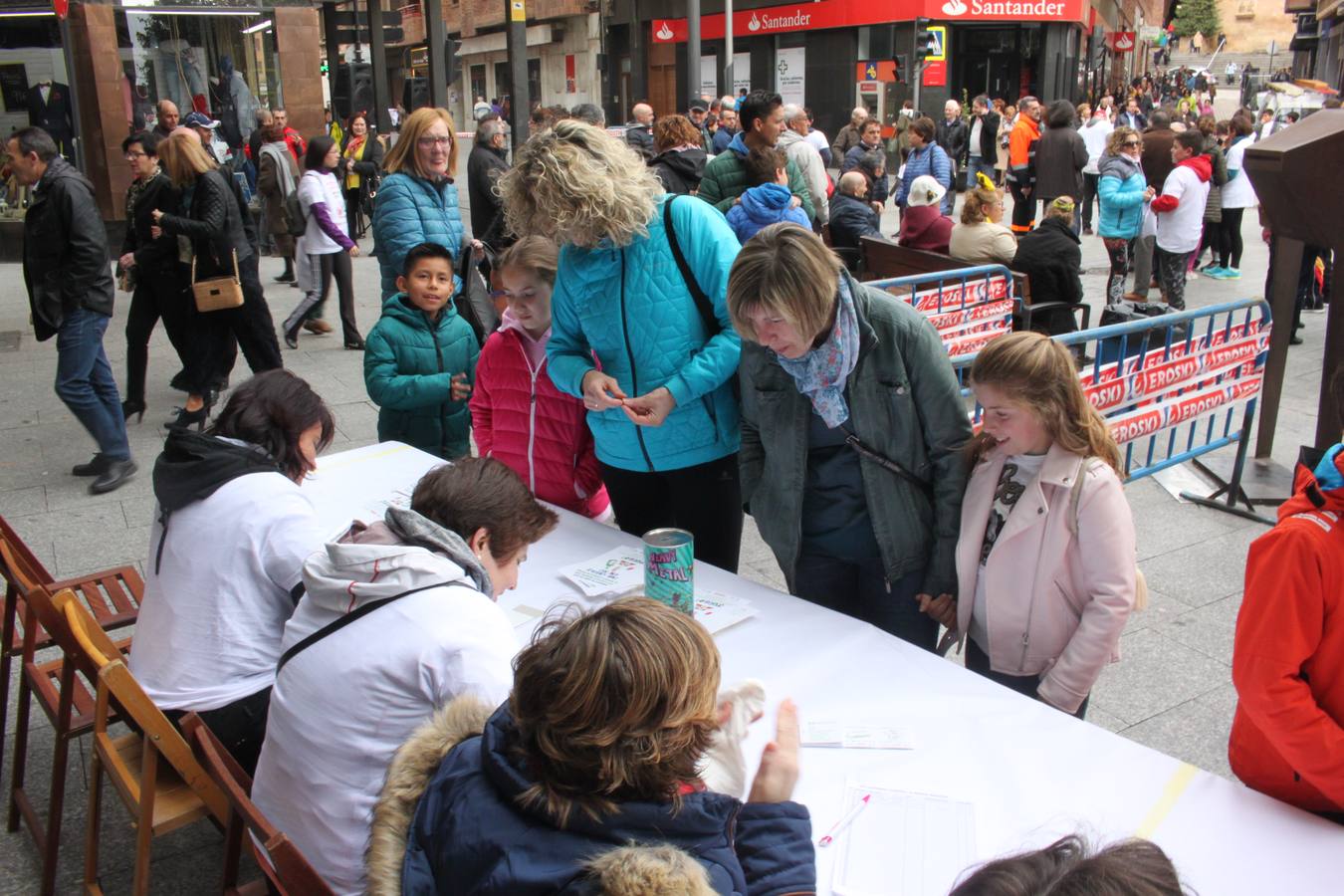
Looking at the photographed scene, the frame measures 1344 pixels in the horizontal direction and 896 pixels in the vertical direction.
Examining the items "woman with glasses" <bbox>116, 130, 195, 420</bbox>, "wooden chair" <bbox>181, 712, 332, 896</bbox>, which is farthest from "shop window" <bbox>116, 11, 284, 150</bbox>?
"wooden chair" <bbox>181, 712, 332, 896</bbox>

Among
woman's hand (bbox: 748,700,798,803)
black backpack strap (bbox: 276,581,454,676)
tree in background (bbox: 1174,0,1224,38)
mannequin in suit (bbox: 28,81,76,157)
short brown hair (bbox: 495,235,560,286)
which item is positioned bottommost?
woman's hand (bbox: 748,700,798,803)

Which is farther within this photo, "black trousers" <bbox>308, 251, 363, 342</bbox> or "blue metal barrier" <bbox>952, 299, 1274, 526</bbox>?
"black trousers" <bbox>308, 251, 363, 342</bbox>

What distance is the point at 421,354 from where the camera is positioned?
4125mm

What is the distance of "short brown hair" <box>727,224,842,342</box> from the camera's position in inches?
93.0

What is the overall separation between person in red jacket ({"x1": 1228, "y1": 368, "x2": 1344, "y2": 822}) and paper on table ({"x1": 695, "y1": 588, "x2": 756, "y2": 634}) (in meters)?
1.05

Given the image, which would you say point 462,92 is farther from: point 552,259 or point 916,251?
point 552,259

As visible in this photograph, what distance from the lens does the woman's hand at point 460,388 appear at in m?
4.11

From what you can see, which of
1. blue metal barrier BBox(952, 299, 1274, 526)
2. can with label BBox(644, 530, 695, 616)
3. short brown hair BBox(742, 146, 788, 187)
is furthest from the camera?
short brown hair BBox(742, 146, 788, 187)

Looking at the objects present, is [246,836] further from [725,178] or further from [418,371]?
[725,178]

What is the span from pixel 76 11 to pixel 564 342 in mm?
11518

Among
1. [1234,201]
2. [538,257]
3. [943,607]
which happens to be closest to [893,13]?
[1234,201]

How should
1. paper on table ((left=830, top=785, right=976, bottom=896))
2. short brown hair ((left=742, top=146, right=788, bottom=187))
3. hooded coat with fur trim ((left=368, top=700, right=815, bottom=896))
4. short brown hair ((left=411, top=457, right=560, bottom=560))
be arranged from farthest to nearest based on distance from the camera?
1. short brown hair ((left=742, top=146, right=788, bottom=187))
2. short brown hair ((left=411, top=457, right=560, bottom=560))
3. paper on table ((left=830, top=785, right=976, bottom=896))
4. hooded coat with fur trim ((left=368, top=700, right=815, bottom=896))

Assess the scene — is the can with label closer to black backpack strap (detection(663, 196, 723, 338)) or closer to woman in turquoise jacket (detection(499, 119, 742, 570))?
woman in turquoise jacket (detection(499, 119, 742, 570))

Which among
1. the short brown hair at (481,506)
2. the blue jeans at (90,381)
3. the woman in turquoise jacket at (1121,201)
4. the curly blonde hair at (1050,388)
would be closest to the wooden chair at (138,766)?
the short brown hair at (481,506)
